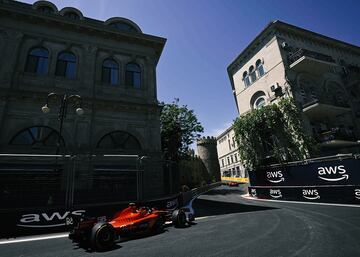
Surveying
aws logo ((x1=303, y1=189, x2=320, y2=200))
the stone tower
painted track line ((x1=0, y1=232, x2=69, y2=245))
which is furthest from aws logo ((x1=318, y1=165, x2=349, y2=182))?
the stone tower

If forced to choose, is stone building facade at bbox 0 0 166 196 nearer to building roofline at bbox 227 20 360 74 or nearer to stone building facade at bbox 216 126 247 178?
building roofline at bbox 227 20 360 74

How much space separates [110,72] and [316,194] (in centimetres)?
1841

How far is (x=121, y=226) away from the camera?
22.0 ft

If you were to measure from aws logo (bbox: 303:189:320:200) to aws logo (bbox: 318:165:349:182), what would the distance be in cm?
114

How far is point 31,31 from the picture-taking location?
15125 millimetres

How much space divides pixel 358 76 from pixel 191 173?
38390 millimetres

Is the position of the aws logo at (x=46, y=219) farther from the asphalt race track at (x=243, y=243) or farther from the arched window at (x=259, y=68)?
the arched window at (x=259, y=68)

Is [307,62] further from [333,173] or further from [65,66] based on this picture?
[65,66]

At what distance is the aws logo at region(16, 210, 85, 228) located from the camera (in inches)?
306

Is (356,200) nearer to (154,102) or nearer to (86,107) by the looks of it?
(154,102)

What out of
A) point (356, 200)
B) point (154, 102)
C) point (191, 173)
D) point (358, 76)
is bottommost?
point (356, 200)

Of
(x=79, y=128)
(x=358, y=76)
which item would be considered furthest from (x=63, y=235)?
(x=358, y=76)

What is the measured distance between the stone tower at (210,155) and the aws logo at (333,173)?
128ft

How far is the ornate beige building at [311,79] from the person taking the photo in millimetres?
19156
